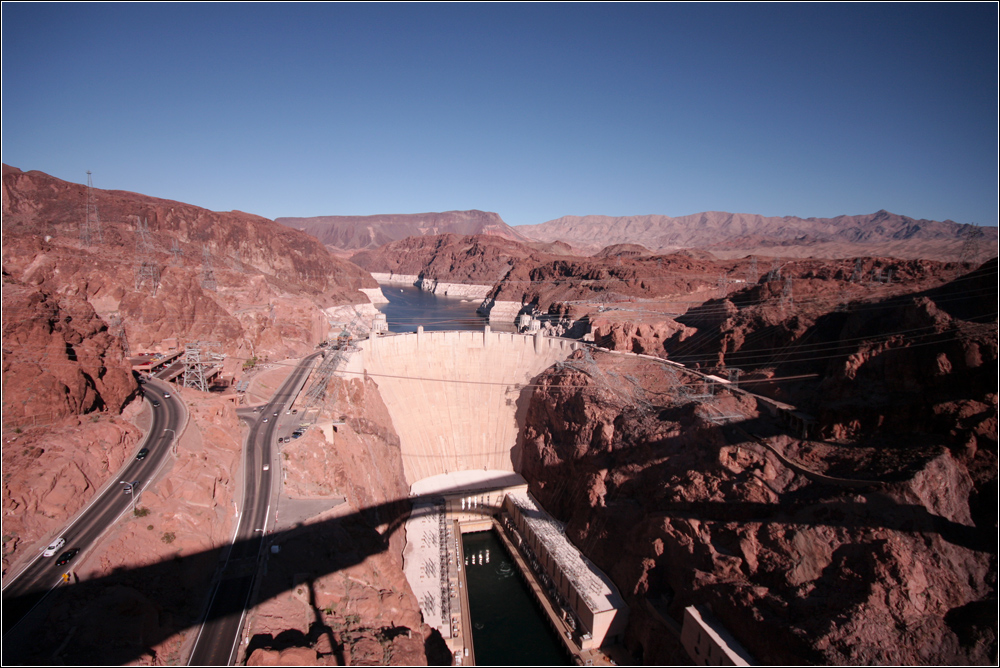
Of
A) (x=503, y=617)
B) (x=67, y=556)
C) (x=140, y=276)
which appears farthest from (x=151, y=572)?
(x=140, y=276)

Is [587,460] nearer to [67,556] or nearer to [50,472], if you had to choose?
[67,556]

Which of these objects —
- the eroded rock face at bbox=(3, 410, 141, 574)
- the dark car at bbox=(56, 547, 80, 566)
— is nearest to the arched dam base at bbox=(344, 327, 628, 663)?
the dark car at bbox=(56, 547, 80, 566)

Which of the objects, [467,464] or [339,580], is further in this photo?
[467,464]

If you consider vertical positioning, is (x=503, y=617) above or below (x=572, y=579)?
below

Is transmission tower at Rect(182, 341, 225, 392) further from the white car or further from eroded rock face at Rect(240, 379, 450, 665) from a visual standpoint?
the white car

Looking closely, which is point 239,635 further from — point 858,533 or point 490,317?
point 490,317

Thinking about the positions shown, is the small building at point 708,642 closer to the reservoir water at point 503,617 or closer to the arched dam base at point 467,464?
the arched dam base at point 467,464

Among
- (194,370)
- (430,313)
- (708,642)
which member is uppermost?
(430,313)
